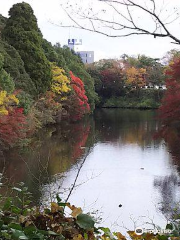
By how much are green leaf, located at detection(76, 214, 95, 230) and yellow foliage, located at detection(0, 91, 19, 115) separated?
13.7 m

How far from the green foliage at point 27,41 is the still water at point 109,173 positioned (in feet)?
11.8

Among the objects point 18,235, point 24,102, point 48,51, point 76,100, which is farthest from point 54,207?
point 76,100

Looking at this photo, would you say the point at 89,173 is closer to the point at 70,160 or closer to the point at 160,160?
the point at 70,160

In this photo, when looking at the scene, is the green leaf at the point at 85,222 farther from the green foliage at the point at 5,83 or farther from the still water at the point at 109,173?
the green foliage at the point at 5,83

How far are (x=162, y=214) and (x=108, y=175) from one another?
448cm

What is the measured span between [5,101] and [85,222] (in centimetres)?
1468

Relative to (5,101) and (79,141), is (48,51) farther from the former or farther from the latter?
(5,101)

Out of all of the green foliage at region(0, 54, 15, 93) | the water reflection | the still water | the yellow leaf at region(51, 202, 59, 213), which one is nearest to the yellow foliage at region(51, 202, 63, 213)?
the yellow leaf at region(51, 202, 59, 213)

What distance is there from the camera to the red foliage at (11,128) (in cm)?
1614

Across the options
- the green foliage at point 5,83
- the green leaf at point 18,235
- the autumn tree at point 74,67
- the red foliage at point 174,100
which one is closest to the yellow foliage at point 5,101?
the green foliage at point 5,83

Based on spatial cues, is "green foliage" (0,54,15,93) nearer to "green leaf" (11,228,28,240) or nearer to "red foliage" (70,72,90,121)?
"red foliage" (70,72,90,121)

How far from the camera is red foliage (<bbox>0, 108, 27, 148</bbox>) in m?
16.1

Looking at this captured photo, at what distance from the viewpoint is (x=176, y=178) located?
13750 mm

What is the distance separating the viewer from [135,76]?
167ft
